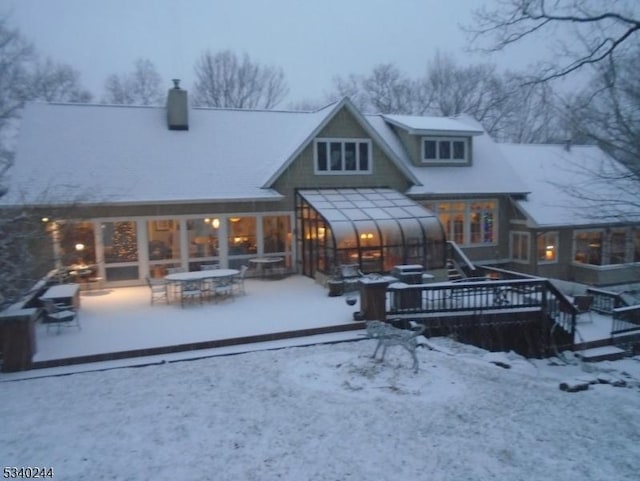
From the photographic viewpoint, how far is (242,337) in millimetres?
9156

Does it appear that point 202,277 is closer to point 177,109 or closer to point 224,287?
point 224,287

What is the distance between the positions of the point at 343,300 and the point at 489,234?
9.41m

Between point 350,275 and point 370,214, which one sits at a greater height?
point 370,214

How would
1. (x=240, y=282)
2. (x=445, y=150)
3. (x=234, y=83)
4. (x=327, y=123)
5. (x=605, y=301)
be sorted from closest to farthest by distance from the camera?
(x=240, y=282) → (x=605, y=301) → (x=327, y=123) → (x=445, y=150) → (x=234, y=83)

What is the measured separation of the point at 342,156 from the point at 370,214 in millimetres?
3246

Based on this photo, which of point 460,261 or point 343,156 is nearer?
point 460,261

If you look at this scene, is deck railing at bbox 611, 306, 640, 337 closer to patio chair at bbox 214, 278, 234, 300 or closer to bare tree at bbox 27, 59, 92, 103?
patio chair at bbox 214, 278, 234, 300

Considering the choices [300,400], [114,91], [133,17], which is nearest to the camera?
[300,400]

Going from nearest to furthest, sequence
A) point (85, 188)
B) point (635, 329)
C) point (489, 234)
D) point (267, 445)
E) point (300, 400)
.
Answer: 1. point (267, 445)
2. point (300, 400)
3. point (635, 329)
4. point (85, 188)
5. point (489, 234)

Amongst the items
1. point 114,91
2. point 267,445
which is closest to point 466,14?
point 267,445

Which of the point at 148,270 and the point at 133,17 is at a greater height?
the point at 133,17

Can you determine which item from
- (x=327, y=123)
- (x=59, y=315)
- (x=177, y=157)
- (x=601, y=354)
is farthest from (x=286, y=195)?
(x=601, y=354)

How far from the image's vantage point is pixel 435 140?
A: 19188mm

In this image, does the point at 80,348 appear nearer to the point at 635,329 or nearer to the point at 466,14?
the point at 466,14
